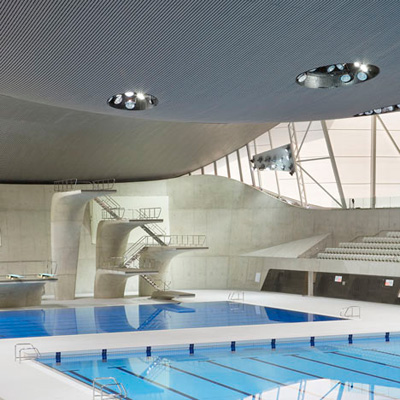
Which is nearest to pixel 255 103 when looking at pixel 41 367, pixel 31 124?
pixel 41 367

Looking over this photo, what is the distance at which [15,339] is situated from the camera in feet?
57.1

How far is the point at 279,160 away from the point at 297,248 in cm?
537

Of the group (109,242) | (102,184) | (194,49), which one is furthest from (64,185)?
(194,49)

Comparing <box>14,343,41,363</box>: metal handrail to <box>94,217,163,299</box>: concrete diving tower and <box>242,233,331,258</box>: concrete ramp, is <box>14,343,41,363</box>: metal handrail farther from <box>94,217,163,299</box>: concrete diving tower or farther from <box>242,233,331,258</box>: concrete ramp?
<box>242,233,331,258</box>: concrete ramp

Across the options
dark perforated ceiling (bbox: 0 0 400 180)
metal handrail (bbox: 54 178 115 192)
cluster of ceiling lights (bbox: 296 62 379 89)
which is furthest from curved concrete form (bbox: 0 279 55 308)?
cluster of ceiling lights (bbox: 296 62 379 89)

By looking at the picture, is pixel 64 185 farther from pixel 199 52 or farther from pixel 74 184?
pixel 199 52

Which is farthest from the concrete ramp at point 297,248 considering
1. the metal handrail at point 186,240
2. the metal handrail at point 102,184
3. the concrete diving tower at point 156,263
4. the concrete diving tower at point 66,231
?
the concrete diving tower at point 66,231

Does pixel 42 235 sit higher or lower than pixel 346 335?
higher

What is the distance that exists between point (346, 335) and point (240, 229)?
1824 cm

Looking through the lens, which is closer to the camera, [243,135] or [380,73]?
[380,73]

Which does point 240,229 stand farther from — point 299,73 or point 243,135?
point 299,73

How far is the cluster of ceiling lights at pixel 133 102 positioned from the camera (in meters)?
16.1

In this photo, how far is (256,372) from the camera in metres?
13.8

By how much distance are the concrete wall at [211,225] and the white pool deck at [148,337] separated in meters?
5.74
